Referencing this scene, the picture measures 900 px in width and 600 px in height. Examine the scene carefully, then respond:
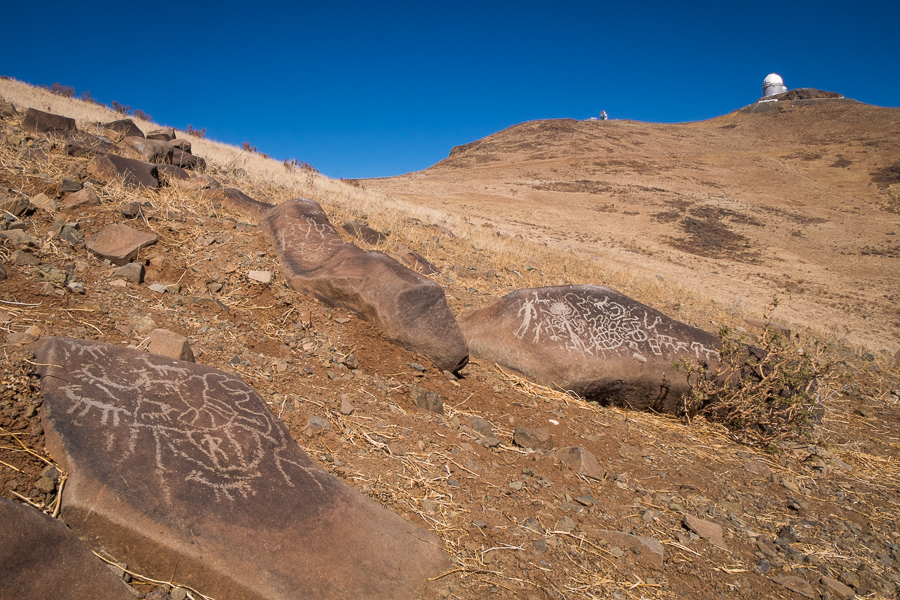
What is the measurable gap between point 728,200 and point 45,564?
2674 centimetres

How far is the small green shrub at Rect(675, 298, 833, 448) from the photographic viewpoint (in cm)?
397

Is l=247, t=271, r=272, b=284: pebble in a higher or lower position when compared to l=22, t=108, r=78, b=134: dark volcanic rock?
lower

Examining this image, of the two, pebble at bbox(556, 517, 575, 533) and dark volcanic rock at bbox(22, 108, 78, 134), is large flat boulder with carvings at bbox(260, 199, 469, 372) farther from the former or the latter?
dark volcanic rock at bbox(22, 108, 78, 134)

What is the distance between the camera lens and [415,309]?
3.77m

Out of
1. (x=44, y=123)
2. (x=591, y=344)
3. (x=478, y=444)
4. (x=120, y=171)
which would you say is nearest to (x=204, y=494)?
(x=478, y=444)

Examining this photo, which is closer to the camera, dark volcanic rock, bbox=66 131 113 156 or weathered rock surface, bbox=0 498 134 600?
weathered rock surface, bbox=0 498 134 600

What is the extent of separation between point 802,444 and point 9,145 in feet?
26.7

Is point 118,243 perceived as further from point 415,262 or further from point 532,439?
point 532,439

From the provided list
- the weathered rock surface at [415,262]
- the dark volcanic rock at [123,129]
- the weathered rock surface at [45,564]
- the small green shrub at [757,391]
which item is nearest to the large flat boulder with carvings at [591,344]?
the small green shrub at [757,391]

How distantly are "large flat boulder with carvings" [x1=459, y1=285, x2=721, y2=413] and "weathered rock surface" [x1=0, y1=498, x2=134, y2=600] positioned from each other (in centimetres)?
322

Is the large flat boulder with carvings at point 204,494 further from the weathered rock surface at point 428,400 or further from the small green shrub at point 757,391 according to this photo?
the small green shrub at point 757,391

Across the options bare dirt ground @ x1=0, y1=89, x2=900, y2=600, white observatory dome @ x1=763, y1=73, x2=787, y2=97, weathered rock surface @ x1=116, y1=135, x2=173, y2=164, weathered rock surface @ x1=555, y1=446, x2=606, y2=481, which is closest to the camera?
bare dirt ground @ x1=0, y1=89, x2=900, y2=600

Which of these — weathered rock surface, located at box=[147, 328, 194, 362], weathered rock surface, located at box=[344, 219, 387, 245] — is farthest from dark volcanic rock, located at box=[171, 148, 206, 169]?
weathered rock surface, located at box=[147, 328, 194, 362]

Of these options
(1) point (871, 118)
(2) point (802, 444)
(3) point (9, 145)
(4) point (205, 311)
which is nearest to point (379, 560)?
(4) point (205, 311)
